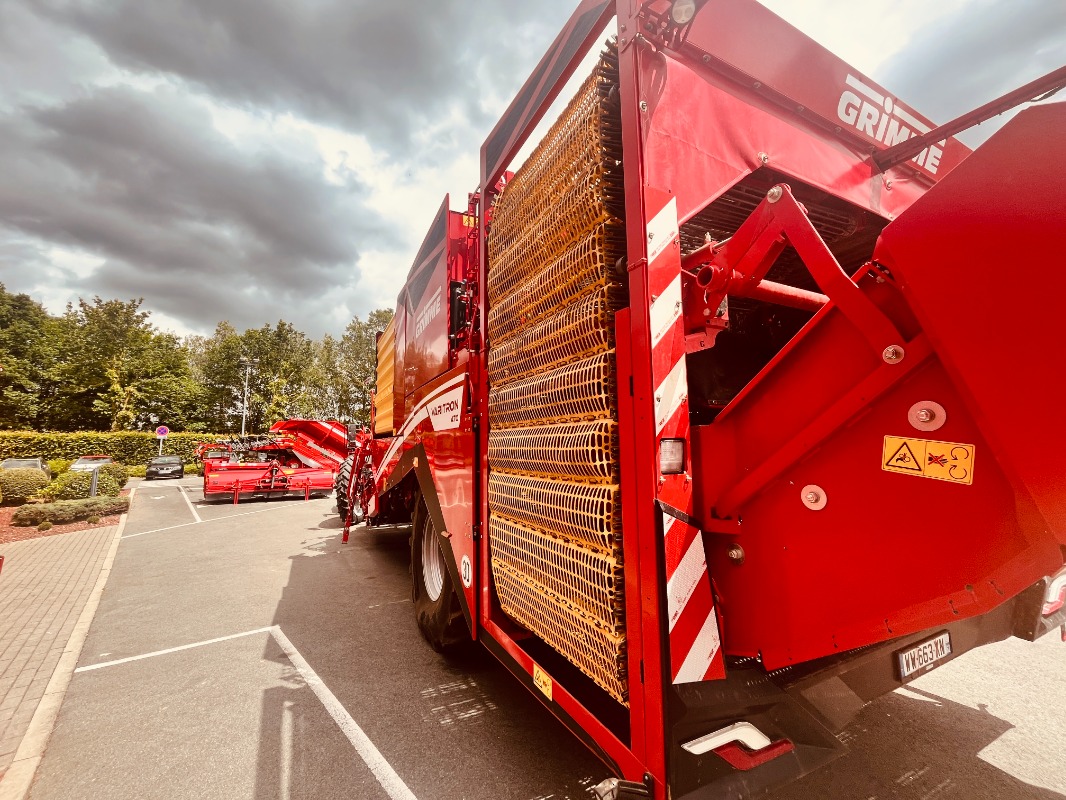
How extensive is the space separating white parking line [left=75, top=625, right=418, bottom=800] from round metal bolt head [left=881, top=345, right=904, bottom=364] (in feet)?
8.63

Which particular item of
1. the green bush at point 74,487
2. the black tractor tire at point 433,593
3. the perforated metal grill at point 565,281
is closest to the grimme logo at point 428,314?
the perforated metal grill at point 565,281

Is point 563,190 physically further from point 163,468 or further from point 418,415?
point 163,468

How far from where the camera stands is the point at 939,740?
256 cm

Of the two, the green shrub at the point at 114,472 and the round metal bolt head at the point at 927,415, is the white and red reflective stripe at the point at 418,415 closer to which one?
the round metal bolt head at the point at 927,415

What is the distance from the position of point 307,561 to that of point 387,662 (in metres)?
3.98

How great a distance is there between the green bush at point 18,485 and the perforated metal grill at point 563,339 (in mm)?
14988

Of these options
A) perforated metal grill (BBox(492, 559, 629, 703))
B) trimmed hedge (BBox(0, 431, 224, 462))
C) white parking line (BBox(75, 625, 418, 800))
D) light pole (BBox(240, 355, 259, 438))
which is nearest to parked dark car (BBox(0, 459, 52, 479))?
trimmed hedge (BBox(0, 431, 224, 462))

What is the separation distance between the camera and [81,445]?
26531 mm

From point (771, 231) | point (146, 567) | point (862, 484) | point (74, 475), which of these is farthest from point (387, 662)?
point (74, 475)

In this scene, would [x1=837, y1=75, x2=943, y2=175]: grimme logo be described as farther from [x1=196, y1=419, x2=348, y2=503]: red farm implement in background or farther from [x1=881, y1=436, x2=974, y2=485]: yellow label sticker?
[x1=196, y1=419, x2=348, y2=503]: red farm implement in background

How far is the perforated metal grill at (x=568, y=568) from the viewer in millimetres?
1643

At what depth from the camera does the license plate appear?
1.80 m

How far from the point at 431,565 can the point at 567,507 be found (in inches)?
92.1

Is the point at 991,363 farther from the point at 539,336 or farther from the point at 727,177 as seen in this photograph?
the point at 539,336
